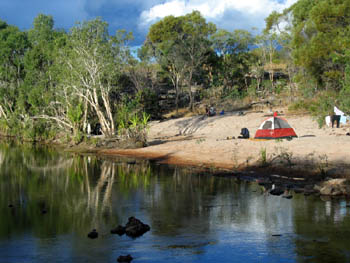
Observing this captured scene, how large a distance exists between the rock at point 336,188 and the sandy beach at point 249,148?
2052 mm

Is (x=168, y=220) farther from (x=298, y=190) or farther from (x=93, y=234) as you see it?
(x=298, y=190)

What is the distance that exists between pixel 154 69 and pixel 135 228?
145 feet

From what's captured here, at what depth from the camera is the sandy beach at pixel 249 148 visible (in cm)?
2042

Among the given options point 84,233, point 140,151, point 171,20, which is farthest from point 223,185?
point 171,20

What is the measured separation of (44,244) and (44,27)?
144ft

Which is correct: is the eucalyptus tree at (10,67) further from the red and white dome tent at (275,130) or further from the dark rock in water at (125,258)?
the dark rock in water at (125,258)

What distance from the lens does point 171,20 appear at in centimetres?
5912

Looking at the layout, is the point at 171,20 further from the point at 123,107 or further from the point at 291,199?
the point at 291,199

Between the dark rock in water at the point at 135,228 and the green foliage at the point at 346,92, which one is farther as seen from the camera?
the green foliage at the point at 346,92

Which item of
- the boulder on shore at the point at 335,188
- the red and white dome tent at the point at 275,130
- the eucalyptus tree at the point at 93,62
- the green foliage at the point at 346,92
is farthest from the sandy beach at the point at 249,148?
the eucalyptus tree at the point at 93,62

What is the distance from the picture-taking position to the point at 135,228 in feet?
40.4

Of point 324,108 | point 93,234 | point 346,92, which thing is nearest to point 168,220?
point 93,234

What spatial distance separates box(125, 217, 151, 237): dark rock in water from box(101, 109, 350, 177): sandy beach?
9394 millimetres

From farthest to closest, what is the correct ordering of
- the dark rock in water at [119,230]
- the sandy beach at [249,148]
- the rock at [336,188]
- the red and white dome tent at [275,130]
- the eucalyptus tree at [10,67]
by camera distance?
1. the eucalyptus tree at [10,67]
2. the red and white dome tent at [275,130]
3. the sandy beach at [249,148]
4. the rock at [336,188]
5. the dark rock in water at [119,230]
